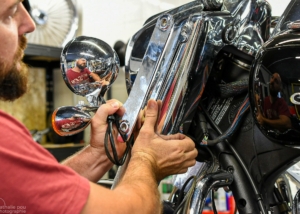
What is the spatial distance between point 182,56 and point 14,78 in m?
0.35

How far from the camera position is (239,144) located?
3.00 ft

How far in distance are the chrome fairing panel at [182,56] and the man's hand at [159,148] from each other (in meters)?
0.02

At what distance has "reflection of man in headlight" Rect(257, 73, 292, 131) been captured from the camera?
751mm

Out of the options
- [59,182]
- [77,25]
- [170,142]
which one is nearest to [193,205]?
[170,142]

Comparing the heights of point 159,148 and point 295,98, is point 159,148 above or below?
below

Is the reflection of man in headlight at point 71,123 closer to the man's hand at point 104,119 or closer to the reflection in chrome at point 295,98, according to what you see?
the man's hand at point 104,119

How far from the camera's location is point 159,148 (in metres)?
0.85

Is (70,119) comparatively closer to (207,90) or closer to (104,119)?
(104,119)

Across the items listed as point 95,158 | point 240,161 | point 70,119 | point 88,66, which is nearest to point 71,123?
point 70,119

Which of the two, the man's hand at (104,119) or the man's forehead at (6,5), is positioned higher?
the man's forehead at (6,5)

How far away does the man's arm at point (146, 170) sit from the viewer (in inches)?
28.1

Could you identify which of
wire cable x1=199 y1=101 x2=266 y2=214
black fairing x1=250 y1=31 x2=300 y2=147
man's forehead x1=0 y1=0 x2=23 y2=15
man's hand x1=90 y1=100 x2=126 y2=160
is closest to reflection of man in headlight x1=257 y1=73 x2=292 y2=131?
black fairing x1=250 y1=31 x2=300 y2=147

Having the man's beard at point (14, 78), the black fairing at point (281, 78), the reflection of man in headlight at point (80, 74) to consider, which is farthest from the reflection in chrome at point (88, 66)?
the black fairing at point (281, 78)

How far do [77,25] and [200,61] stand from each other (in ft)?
7.79
